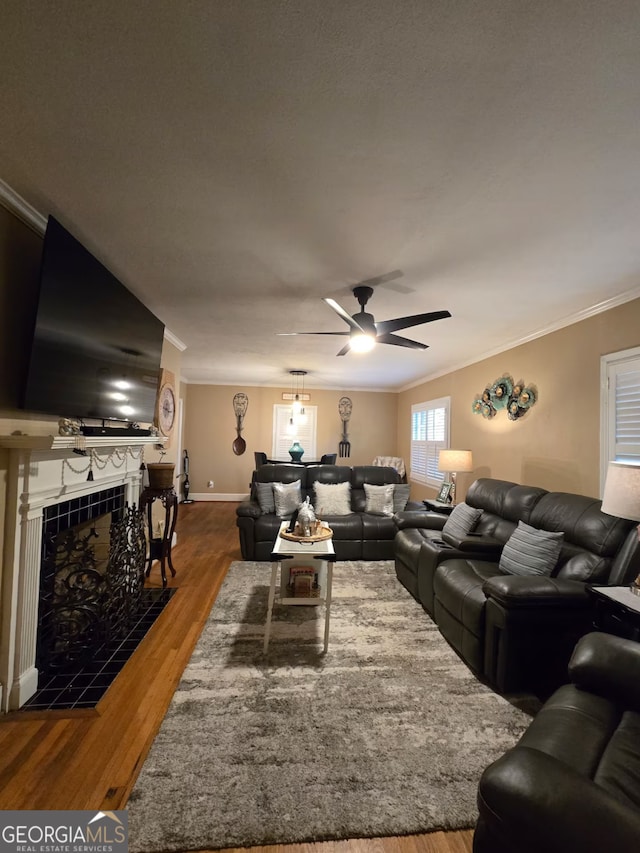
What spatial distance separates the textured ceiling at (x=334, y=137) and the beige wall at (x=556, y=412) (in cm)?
44

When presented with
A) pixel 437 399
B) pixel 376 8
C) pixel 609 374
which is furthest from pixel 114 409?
pixel 437 399

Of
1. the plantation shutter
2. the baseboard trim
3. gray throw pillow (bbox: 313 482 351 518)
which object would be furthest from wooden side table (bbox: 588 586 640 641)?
the baseboard trim

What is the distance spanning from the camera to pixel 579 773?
3.21 feet

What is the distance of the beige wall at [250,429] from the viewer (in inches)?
299

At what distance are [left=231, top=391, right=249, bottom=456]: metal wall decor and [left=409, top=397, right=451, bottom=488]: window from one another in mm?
3496

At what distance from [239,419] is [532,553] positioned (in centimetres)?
615

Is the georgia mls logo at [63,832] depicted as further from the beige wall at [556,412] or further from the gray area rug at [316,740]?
the beige wall at [556,412]

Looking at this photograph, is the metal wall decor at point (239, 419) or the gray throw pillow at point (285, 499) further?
the metal wall decor at point (239, 419)

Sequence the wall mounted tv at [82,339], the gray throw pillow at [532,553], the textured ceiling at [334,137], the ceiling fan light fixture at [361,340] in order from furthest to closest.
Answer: the ceiling fan light fixture at [361,340]
the gray throw pillow at [532,553]
the wall mounted tv at [82,339]
the textured ceiling at [334,137]

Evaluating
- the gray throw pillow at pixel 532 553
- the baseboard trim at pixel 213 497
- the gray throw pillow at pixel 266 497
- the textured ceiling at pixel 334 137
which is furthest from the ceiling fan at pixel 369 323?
the baseboard trim at pixel 213 497

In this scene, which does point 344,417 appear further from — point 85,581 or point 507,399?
point 85,581

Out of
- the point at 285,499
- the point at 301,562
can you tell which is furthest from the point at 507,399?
the point at 301,562

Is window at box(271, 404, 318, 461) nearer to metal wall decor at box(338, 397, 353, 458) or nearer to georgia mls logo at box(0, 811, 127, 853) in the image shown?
metal wall decor at box(338, 397, 353, 458)

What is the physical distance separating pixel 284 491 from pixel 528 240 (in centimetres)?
346
